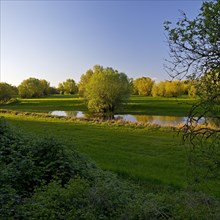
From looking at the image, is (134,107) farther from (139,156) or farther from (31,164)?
(31,164)

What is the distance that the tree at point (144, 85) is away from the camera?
373 ft

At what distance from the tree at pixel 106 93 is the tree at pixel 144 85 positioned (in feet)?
168

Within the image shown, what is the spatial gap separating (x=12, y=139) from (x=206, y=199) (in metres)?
7.34

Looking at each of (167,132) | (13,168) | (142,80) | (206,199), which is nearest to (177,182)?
(206,199)

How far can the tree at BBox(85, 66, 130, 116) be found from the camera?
5975 centimetres

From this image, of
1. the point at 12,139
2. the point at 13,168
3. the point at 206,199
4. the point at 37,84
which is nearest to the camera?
the point at 206,199

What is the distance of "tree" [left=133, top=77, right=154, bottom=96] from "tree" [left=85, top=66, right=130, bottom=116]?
168 feet

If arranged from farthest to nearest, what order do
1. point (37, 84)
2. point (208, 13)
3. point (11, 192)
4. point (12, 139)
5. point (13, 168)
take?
point (37, 84), point (12, 139), point (13, 168), point (11, 192), point (208, 13)

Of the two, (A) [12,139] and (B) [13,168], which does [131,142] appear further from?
(B) [13,168]

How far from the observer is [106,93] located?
59.8 metres

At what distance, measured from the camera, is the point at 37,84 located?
11919 centimetres

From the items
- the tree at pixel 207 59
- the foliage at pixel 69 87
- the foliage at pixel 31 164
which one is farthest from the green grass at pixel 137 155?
the foliage at pixel 69 87

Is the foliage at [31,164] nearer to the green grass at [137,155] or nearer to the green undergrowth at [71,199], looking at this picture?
the green undergrowth at [71,199]

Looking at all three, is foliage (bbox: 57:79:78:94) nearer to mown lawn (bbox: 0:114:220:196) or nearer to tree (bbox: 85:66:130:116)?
tree (bbox: 85:66:130:116)
